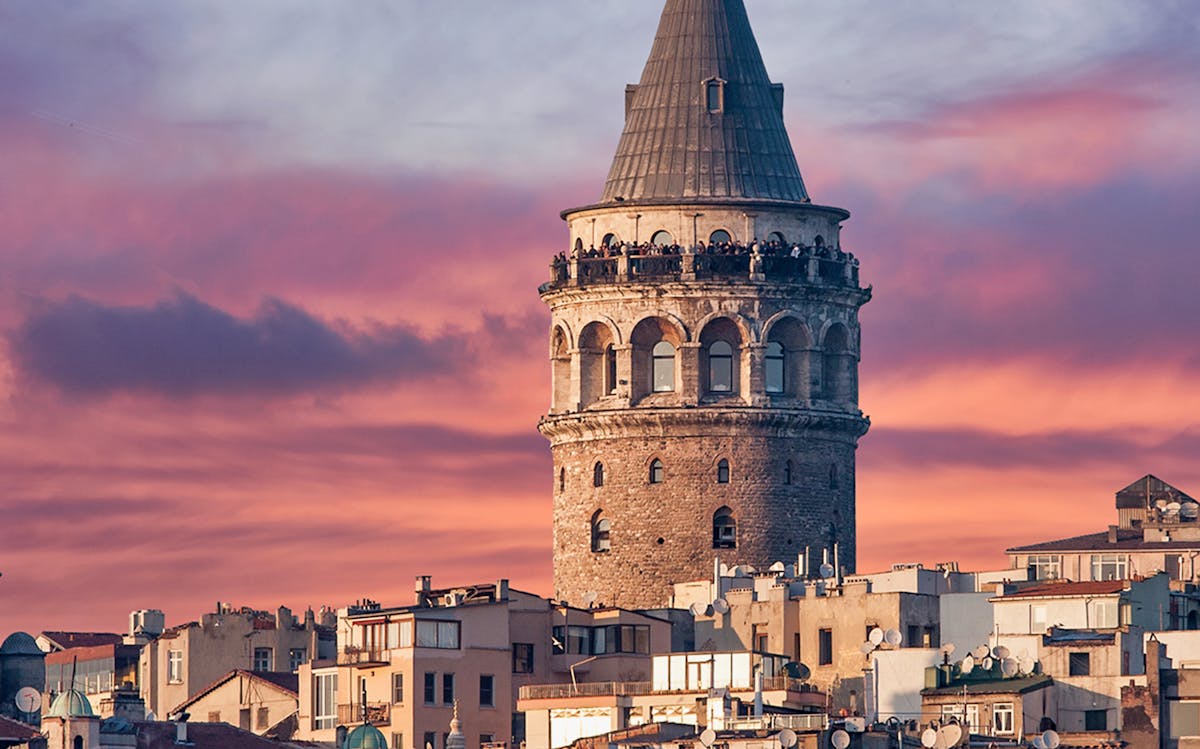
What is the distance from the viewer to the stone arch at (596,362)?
16300 cm

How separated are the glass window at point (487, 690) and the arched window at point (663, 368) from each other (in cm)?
1667

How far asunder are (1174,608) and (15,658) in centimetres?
3379

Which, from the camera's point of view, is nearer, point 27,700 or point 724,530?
point 27,700

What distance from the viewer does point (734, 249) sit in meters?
162

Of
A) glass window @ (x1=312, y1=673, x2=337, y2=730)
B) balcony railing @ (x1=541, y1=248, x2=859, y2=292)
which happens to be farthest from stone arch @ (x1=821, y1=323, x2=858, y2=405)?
glass window @ (x1=312, y1=673, x2=337, y2=730)

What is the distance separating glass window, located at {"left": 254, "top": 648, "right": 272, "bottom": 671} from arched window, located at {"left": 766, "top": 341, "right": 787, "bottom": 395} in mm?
20021

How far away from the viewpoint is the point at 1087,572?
16512 cm

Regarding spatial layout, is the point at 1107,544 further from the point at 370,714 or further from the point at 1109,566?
the point at 370,714

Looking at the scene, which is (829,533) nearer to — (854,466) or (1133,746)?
(854,466)

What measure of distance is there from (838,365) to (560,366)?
352 inches

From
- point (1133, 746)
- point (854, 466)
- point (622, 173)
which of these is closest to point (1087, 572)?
point (854, 466)

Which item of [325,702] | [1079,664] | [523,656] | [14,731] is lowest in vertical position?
[14,731]

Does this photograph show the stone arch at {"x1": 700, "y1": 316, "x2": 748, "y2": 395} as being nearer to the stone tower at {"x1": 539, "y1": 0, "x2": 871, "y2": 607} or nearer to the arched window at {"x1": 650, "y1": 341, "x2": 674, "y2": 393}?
the stone tower at {"x1": 539, "y1": 0, "x2": 871, "y2": 607}

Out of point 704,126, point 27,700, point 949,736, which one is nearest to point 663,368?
point 704,126
